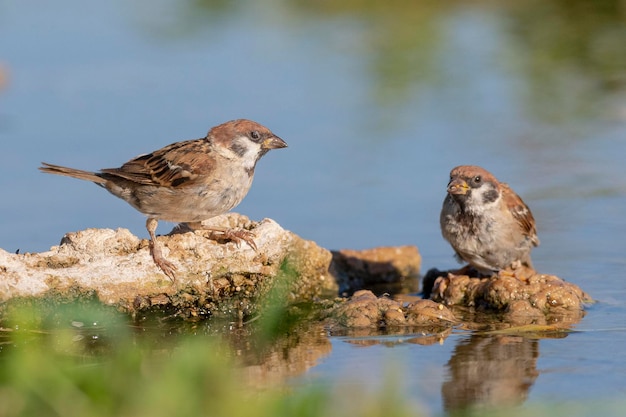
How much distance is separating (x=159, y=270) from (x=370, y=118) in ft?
18.4

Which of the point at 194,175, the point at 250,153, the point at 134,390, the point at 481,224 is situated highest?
the point at 250,153

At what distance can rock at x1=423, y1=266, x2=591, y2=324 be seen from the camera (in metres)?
6.96

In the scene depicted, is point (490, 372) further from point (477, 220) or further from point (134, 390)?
point (134, 390)

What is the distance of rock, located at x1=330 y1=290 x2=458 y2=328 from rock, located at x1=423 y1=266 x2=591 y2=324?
0.46m

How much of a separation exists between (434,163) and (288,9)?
744 cm

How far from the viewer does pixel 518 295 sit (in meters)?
7.05

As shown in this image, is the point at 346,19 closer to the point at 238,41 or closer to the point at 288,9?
the point at 288,9

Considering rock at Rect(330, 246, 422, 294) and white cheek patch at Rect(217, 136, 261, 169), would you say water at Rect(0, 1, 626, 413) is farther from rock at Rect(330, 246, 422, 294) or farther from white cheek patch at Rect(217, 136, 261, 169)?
white cheek patch at Rect(217, 136, 261, 169)

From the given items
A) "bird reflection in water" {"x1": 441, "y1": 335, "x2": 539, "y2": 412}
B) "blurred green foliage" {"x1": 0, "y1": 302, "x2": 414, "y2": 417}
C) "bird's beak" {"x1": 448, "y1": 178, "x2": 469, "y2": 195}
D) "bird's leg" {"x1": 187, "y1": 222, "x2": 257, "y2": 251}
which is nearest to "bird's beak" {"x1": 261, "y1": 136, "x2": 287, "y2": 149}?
"bird's leg" {"x1": 187, "y1": 222, "x2": 257, "y2": 251}

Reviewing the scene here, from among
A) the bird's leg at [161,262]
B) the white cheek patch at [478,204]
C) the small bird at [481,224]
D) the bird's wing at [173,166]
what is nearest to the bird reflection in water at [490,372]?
the small bird at [481,224]

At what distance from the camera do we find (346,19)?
1709 cm

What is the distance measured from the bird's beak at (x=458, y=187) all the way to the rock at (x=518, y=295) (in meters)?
0.55

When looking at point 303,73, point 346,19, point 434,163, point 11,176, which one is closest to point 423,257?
point 434,163

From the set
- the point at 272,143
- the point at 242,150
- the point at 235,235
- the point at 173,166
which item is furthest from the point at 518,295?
the point at 173,166
